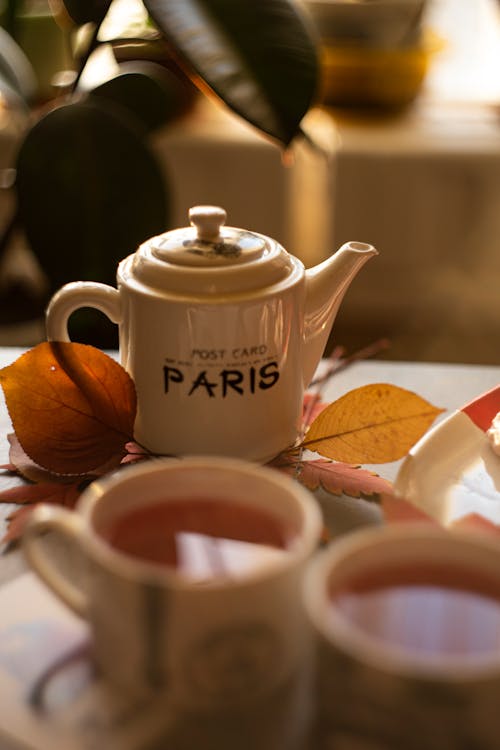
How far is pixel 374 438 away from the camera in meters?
0.71

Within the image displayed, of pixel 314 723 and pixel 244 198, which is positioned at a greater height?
pixel 314 723

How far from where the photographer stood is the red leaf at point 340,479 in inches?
28.0

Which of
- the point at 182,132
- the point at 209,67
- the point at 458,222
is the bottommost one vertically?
the point at 458,222

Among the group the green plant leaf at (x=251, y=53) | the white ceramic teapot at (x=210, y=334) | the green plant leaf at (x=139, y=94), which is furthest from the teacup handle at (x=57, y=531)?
the green plant leaf at (x=139, y=94)

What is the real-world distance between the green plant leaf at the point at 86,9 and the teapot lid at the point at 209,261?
0.60 meters

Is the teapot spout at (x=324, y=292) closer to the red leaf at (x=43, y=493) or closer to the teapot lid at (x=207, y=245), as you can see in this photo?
the teapot lid at (x=207, y=245)

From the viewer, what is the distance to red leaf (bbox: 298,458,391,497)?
0.71m

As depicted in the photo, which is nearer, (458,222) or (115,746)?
(115,746)

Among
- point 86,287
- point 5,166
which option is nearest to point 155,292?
point 86,287

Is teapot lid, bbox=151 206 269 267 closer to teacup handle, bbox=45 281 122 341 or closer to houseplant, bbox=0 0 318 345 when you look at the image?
teacup handle, bbox=45 281 122 341

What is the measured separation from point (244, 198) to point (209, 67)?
4.09 feet

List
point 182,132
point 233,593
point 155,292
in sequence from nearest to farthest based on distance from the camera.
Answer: point 233,593, point 155,292, point 182,132

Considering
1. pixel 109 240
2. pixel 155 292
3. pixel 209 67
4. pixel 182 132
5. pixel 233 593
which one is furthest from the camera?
pixel 182 132

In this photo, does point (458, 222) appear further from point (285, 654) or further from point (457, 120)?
point (285, 654)
